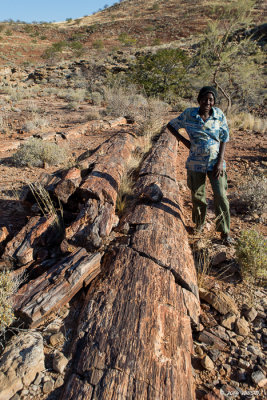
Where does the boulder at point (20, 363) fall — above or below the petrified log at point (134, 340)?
below

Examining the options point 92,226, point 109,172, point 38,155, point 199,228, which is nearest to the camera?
point 92,226

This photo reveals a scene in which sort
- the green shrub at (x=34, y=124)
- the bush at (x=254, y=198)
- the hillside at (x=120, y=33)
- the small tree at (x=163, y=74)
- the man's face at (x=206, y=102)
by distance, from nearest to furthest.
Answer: the man's face at (x=206, y=102), the bush at (x=254, y=198), the green shrub at (x=34, y=124), the small tree at (x=163, y=74), the hillside at (x=120, y=33)

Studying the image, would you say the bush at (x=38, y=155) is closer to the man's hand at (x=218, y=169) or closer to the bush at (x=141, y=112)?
the bush at (x=141, y=112)

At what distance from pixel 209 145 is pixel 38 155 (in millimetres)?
4035

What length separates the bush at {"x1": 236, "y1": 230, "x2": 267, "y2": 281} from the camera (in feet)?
7.72

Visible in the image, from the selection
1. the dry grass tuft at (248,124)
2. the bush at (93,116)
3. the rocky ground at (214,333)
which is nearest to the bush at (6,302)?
Answer: the rocky ground at (214,333)

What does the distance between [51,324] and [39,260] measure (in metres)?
0.79

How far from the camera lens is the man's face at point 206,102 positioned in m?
2.61

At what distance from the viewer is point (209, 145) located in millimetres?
2773

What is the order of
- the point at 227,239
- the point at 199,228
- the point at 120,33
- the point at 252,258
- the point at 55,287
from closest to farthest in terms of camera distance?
the point at 55,287 → the point at 252,258 → the point at 227,239 → the point at 199,228 → the point at 120,33

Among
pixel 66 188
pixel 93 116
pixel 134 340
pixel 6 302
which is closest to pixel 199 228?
pixel 66 188

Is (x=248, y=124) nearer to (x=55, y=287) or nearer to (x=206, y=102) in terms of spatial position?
(x=206, y=102)

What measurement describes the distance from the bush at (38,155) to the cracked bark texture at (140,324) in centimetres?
357

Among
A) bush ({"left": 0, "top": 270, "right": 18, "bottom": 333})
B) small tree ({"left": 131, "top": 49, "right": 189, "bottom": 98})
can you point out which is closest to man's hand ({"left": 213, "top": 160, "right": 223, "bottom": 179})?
bush ({"left": 0, "top": 270, "right": 18, "bottom": 333})
